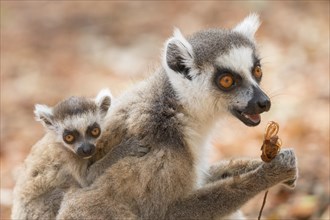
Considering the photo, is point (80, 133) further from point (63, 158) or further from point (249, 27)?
point (249, 27)

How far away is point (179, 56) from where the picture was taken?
25.1ft

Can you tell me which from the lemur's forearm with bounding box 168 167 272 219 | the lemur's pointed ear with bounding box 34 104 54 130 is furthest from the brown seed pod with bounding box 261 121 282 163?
the lemur's pointed ear with bounding box 34 104 54 130

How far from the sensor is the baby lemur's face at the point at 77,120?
7.81 m

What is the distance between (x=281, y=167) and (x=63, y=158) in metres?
2.26

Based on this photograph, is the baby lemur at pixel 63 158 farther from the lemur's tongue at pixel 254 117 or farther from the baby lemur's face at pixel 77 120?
the lemur's tongue at pixel 254 117

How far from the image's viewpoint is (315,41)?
15.3m

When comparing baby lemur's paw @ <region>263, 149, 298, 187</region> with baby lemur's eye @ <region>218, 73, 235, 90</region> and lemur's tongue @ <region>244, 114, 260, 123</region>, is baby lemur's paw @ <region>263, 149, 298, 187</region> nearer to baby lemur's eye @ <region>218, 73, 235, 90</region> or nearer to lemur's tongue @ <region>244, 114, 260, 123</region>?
lemur's tongue @ <region>244, 114, 260, 123</region>

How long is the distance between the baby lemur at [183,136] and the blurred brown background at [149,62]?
2786mm

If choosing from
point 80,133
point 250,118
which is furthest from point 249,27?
point 80,133

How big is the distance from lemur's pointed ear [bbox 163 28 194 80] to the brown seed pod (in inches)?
38.2

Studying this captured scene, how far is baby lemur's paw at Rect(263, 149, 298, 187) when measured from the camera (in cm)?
739

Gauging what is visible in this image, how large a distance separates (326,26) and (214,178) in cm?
846

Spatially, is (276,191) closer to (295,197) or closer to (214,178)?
(295,197)

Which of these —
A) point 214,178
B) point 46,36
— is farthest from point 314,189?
point 46,36
